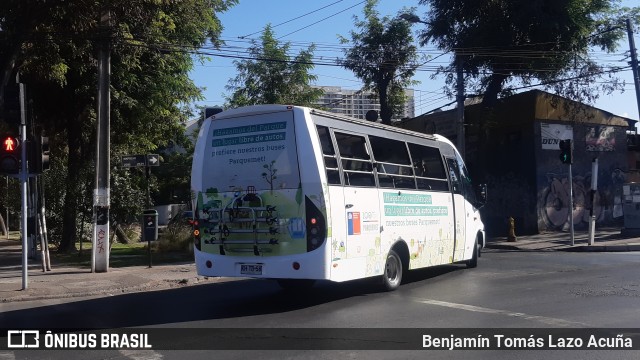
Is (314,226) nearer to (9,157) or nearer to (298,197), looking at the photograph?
(298,197)

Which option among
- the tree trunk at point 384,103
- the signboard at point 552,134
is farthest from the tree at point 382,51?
the signboard at point 552,134

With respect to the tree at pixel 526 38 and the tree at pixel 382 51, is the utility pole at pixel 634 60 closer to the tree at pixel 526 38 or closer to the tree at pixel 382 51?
the tree at pixel 526 38

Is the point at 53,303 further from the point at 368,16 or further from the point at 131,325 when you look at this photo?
the point at 368,16

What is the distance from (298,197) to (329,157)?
86 cm

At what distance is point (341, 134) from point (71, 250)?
593 inches

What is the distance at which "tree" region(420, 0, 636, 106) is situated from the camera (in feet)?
83.4

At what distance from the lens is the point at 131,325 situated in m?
8.71

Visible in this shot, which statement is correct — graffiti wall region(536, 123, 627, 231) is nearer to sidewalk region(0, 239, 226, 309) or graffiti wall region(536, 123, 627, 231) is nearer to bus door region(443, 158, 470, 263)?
bus door region(443, 158, 470, 263)

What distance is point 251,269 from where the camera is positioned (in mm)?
9852

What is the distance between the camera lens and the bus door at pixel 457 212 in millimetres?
13844

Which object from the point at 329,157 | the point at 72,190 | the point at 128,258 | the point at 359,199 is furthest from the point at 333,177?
the point at 72,190

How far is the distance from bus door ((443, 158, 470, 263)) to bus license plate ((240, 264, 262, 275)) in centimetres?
530

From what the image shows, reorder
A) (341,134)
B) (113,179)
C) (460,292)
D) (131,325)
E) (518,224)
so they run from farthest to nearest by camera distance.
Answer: (518,224)
(113,179)
(460,292)
(341,134)
(131,325)

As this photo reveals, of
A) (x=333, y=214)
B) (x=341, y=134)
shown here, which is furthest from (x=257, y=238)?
(x=341, y=134)
